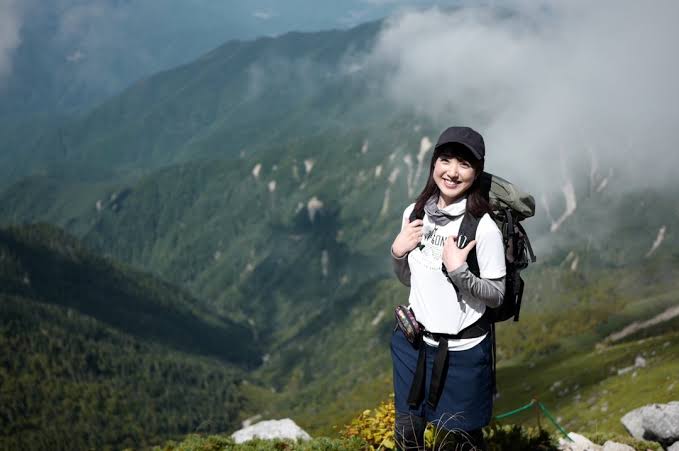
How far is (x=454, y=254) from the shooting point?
7949 mm

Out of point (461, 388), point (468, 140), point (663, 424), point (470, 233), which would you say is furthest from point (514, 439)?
point (663, 424)

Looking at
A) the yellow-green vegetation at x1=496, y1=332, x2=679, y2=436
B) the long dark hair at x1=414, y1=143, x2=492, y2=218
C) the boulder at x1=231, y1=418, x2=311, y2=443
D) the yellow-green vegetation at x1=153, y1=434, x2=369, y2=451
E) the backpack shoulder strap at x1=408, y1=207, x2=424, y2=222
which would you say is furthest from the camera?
the yellow-green vegetation at x1=496, y1=332, x2=679, y2=436

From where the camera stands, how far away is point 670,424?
19.4 metres

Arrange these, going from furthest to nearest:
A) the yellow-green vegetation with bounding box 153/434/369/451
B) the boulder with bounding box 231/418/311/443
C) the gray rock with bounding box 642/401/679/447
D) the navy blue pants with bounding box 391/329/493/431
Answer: the boulder with bounding box 231/418/311/443 → the gray rock with bounding box 642/401/679/447 → the yellow-green vegetation with bounding box 153/434/369/451 → the navy blue pants with bounding box 391/329/493/431

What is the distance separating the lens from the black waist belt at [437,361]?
8.50 metres

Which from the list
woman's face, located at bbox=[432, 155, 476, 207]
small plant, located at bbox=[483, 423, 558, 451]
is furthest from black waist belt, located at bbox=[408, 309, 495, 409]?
small plant, located at bbox=[483, 423, 558, 451]

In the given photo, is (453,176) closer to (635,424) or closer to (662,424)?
(662,424)

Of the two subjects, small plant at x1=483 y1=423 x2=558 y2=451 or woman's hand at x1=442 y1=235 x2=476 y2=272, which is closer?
woman's hand at x1=442 y1=235 x2=476 y2=272

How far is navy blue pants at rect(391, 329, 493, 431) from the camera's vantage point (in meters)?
8.49

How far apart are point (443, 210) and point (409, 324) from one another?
6.62ft

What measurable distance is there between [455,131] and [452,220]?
147cm

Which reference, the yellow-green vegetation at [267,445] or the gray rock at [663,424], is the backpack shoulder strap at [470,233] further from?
the gray rock at [663,424]

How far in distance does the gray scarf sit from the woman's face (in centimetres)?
12

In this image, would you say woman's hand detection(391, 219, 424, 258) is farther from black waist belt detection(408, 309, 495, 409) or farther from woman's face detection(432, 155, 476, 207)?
black waist belt detection(408, 309, 495, 409)
